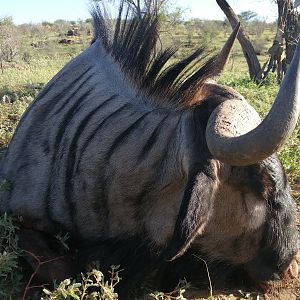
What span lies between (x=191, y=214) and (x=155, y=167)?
16.4 inches

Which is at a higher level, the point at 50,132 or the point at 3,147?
the point at 50,132

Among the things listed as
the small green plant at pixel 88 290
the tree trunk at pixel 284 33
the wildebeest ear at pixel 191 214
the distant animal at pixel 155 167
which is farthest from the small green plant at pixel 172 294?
the tree trunk at pixel 284 33

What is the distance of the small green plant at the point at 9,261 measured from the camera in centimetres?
220

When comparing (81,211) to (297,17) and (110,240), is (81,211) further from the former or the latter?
(297,17)

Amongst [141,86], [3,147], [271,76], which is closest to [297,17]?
[271,76]

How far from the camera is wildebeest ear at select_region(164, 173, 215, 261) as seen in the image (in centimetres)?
184

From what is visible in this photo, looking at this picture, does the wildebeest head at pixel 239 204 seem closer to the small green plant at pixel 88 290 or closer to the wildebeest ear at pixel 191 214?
the wildebeest ear at pixel 191 214

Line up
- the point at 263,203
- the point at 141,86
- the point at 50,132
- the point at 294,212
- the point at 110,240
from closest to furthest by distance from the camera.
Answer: the point at 263,203 → the point at 294,212 → the point at 110,240 → the point at 141,86 → the point at 50,132

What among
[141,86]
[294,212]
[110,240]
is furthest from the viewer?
[141,86]

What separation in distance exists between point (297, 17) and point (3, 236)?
10835 millimetres

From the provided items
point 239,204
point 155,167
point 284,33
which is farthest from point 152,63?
point 284,33

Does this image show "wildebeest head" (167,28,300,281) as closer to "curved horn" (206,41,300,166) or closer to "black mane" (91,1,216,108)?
"curved horn" (206,41,300,166)

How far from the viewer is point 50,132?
2850mm

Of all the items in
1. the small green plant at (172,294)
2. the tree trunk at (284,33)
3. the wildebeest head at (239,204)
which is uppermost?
the tree trunk at (284,33)
